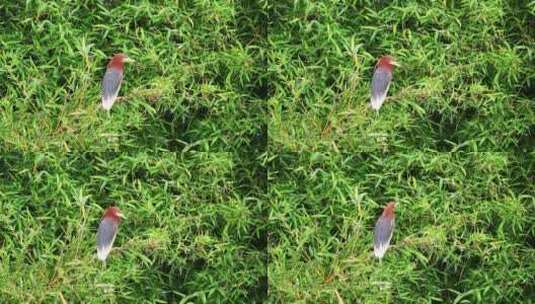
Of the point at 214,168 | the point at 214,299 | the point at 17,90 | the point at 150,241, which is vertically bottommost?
the point at 214,299

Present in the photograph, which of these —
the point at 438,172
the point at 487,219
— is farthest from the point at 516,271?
the point at 438,172

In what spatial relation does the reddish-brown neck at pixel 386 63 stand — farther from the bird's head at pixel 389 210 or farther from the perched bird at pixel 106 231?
the perched bird at pixel 106 231

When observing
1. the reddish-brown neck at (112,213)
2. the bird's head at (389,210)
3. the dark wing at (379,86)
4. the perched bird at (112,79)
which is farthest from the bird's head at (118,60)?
the bird's head at (389,210)

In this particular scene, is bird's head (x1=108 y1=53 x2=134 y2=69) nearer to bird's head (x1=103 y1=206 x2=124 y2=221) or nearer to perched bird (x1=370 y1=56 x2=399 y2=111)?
bird's head (x1=103 y1=206 x2=124 y2=221)

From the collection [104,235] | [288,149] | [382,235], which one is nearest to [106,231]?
[104,235]

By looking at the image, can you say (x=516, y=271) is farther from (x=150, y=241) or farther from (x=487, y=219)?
(x=150, y=241)
